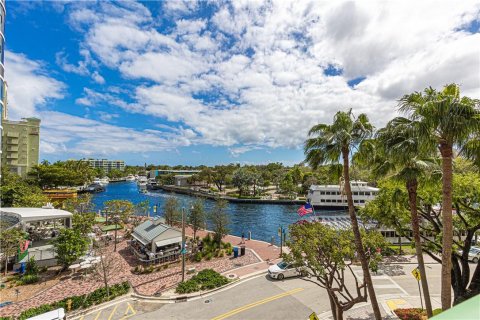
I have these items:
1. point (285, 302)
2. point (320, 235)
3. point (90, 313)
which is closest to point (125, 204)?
point (90, 313)

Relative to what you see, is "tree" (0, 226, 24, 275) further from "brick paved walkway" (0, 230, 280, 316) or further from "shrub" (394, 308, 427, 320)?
"shrub" (394, 308, 427, 320)

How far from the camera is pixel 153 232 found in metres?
23.0

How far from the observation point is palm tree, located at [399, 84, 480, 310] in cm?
668

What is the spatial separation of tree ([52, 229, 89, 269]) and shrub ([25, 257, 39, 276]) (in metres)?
1.97

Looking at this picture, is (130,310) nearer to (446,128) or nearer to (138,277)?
(138,277)

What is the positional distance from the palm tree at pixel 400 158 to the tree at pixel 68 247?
21.2 m

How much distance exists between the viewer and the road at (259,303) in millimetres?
13656

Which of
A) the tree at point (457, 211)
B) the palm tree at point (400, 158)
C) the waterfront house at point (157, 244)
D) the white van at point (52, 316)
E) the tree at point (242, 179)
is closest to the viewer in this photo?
the palm tree at point (400, 158)

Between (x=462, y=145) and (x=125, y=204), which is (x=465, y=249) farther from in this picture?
(x=125, y=204)

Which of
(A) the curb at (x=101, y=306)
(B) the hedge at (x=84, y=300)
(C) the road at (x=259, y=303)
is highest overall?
(B) the hedge at (x=84, y=300)

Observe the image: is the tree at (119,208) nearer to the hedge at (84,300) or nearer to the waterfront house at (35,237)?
the waterfront house at (35,237)

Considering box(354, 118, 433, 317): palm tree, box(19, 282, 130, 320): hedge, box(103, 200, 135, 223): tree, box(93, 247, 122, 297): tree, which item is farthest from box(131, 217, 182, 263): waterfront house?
box(354, 118, 433, 317): palm tree

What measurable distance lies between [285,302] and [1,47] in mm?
25881

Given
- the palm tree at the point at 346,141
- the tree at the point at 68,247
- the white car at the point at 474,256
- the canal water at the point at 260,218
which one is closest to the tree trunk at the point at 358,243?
the palm tree at the point at 346,141
